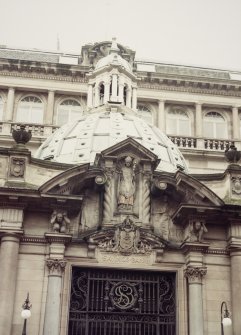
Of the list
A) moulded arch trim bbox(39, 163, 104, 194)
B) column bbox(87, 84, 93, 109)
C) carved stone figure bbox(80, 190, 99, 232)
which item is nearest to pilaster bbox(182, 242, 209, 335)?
carved stone figure bbox(80, 190, 99, 232)

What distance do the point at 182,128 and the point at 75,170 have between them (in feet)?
93.8

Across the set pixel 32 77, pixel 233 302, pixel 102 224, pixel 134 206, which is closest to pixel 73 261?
pixel 102 224

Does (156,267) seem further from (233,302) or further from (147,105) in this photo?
(147,105)

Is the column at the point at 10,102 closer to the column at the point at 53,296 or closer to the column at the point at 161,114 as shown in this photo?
the column at the point at 161,114

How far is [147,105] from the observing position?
48719 millimetres

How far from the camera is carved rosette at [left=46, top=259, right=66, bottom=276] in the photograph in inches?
787

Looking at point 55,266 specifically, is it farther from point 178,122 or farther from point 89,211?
point 178,122

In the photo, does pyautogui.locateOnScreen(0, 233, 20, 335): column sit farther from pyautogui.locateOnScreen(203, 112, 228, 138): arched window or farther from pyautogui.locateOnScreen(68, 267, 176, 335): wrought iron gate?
pyautogui.locateOnScreen(203, 112, 228, 138): arched window

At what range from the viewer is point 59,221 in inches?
809

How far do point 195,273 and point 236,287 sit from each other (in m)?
1.44

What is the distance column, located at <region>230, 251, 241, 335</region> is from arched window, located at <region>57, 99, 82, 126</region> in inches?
1108

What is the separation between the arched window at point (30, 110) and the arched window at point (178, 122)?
33.2 ft

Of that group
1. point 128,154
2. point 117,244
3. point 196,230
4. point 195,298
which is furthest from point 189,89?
point 195,298

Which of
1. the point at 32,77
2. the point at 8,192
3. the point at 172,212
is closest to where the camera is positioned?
the point at 8,192
